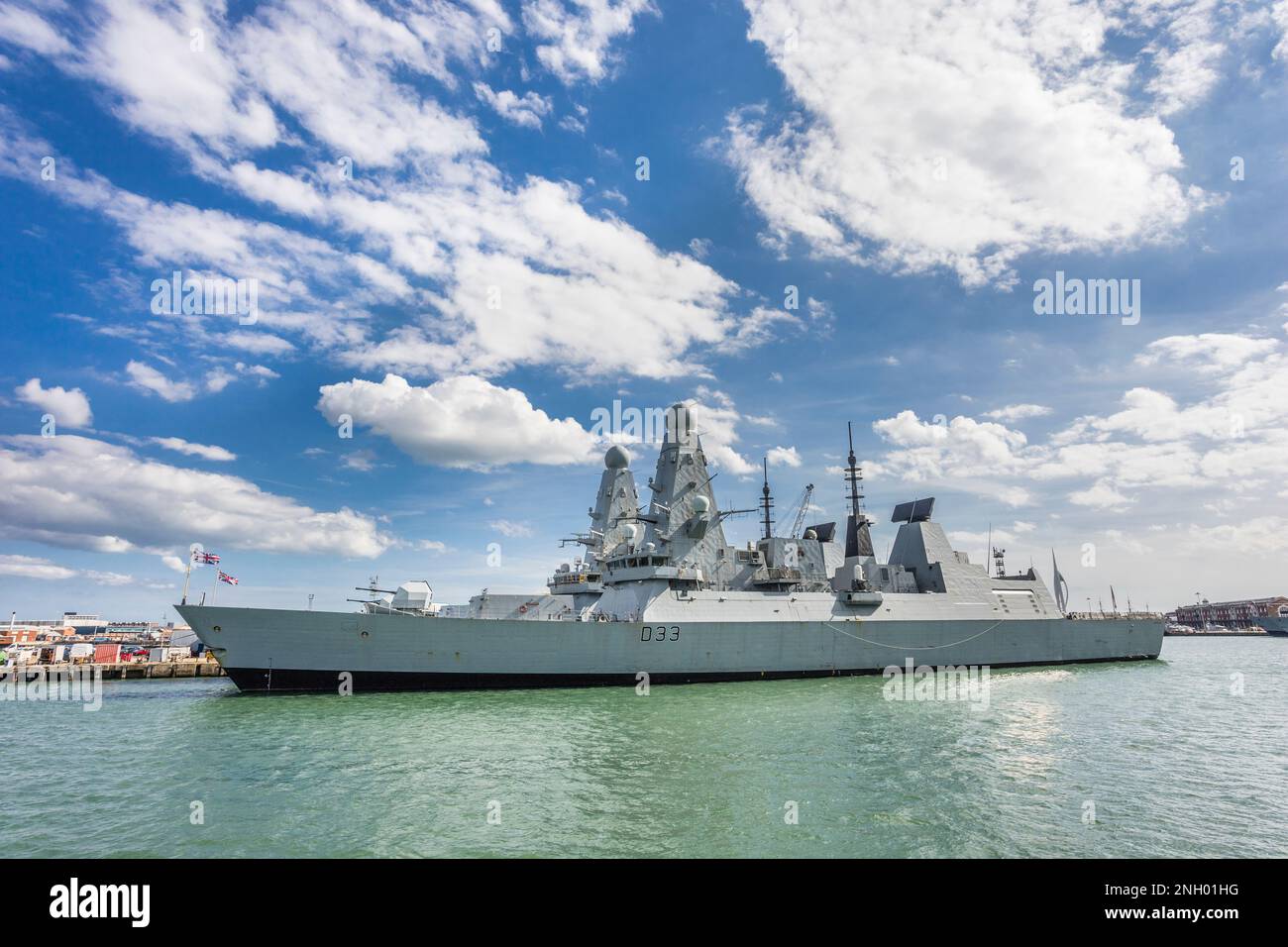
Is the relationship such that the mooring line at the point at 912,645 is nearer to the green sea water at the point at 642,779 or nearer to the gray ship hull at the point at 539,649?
the gray ship hull at the point at 539,649

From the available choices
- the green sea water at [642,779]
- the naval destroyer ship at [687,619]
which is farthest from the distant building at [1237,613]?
the green sea water at [642,779]

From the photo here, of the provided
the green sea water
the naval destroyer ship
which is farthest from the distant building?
the green sea water

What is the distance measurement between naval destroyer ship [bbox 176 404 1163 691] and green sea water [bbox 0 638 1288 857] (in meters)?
2.31

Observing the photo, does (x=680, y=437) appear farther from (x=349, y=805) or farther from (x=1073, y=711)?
(x=349, y=805)

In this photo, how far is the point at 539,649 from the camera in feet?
82.1

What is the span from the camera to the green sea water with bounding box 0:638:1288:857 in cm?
891

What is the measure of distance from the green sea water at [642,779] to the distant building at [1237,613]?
115301mm

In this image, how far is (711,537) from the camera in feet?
108

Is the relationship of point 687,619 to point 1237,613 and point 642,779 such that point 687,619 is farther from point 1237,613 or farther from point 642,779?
point 1237,613

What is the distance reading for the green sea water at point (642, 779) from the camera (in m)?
8.91

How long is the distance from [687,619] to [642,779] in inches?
612

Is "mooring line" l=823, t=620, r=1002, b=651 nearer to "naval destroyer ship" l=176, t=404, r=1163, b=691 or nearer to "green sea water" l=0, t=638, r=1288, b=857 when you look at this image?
"naval destroyer ship" l=176, t=404, r=1163, b=691

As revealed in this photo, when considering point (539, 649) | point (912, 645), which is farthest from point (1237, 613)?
point (539, 649)
